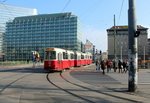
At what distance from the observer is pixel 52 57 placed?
24625mm

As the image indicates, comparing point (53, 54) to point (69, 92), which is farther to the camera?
point (53, 54)

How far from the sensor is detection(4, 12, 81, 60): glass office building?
120 m

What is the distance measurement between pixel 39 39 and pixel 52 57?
10453 cm

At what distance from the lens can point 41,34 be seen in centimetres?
12500

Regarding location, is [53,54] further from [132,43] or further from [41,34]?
[41,34]

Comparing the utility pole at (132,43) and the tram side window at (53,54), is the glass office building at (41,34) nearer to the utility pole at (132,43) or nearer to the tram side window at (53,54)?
the tram side window at (53,54)

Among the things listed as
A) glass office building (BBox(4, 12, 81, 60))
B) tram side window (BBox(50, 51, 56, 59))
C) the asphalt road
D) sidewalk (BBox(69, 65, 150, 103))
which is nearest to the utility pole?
sidewalk (BBox(69, 65, 150, 103))

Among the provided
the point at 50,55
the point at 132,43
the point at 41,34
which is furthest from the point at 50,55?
the point at 41,34

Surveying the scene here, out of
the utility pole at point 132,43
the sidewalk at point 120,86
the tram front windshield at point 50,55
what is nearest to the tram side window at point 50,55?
the tram front windshield at point 50,55

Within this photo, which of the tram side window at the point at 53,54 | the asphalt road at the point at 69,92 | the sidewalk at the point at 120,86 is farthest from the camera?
the tram side window at the point at 53,54

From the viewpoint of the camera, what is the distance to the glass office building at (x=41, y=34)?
120312mm

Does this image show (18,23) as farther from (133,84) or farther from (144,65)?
(133,84)

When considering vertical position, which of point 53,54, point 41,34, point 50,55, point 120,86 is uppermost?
point 41,34

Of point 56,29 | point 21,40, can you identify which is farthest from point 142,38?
point 21,40
